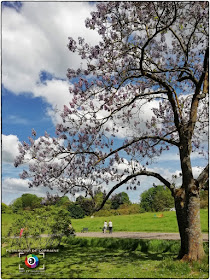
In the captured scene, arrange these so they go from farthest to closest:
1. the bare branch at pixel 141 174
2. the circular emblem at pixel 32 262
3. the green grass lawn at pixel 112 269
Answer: the bare branch at pixel 141 174
the circular emblem at pixel 32 262
the green grass lawn at pixel 112 269

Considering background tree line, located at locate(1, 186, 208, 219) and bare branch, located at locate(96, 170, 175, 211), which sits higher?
bare branch, located at locate(96, 170, 175, 211)

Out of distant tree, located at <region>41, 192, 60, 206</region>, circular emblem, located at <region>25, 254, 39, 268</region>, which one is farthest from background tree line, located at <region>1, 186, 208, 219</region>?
circular emblem, located at <region>25, 254, 39, 268</region>

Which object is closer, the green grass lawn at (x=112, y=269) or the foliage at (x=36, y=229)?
the green grass lawn at (x=112, y=269)

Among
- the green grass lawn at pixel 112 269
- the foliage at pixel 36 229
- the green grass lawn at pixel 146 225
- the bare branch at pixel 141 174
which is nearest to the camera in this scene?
the green grass lawn at pixel 112 269

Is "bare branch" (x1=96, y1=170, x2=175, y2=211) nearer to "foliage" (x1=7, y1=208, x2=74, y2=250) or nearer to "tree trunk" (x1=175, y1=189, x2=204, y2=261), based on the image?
→ "tree trunk" (x1=175, y1=189, x2=204, y2=261)

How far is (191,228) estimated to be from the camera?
32.2ft

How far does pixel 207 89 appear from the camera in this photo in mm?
11492

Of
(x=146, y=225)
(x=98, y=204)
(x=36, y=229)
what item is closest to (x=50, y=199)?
(x=98, y=204)

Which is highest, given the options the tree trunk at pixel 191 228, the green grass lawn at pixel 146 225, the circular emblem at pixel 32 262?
the tree trunk at pixel 191 228

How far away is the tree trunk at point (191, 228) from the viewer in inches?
381

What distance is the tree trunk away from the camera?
381 inches

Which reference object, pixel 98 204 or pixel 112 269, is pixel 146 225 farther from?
pixel 112 269

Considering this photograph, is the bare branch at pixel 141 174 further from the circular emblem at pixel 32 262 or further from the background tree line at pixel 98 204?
the circular emblem at pixel 32 262

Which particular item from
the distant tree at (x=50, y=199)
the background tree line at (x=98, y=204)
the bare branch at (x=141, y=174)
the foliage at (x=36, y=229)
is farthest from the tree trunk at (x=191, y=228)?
the foliage at (x=36, y=229)
